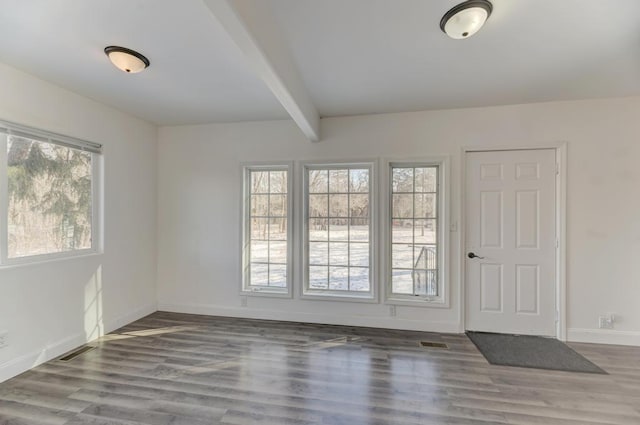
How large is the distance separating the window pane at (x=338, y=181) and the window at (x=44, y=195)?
2.63 metres

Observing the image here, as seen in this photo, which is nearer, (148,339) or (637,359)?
(637,359)

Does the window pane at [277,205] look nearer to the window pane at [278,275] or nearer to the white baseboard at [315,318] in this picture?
the window pane at [278,275]

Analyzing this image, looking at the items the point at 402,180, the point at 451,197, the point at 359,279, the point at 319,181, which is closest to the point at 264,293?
the point at 359,279

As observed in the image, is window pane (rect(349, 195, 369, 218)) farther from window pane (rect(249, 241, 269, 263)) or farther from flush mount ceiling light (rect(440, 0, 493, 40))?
flush mount ceiling light (rect(440, 0, 493, 40))

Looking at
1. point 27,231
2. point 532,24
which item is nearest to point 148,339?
point 27,231

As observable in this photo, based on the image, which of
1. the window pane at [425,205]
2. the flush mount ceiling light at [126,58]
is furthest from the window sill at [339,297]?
the flush mount ceiling light at [126,58]

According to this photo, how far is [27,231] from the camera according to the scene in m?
2.59

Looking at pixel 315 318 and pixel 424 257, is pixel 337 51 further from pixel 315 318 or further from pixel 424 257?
pixel 315 318

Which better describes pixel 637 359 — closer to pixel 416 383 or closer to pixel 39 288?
pixel 416 383

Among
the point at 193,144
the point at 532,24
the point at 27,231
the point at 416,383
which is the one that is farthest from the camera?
the point at 193,144

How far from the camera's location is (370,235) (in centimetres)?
357

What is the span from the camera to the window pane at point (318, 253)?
12.4 ft

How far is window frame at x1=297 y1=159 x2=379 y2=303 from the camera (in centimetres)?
354

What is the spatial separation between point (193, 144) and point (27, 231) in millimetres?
1965
